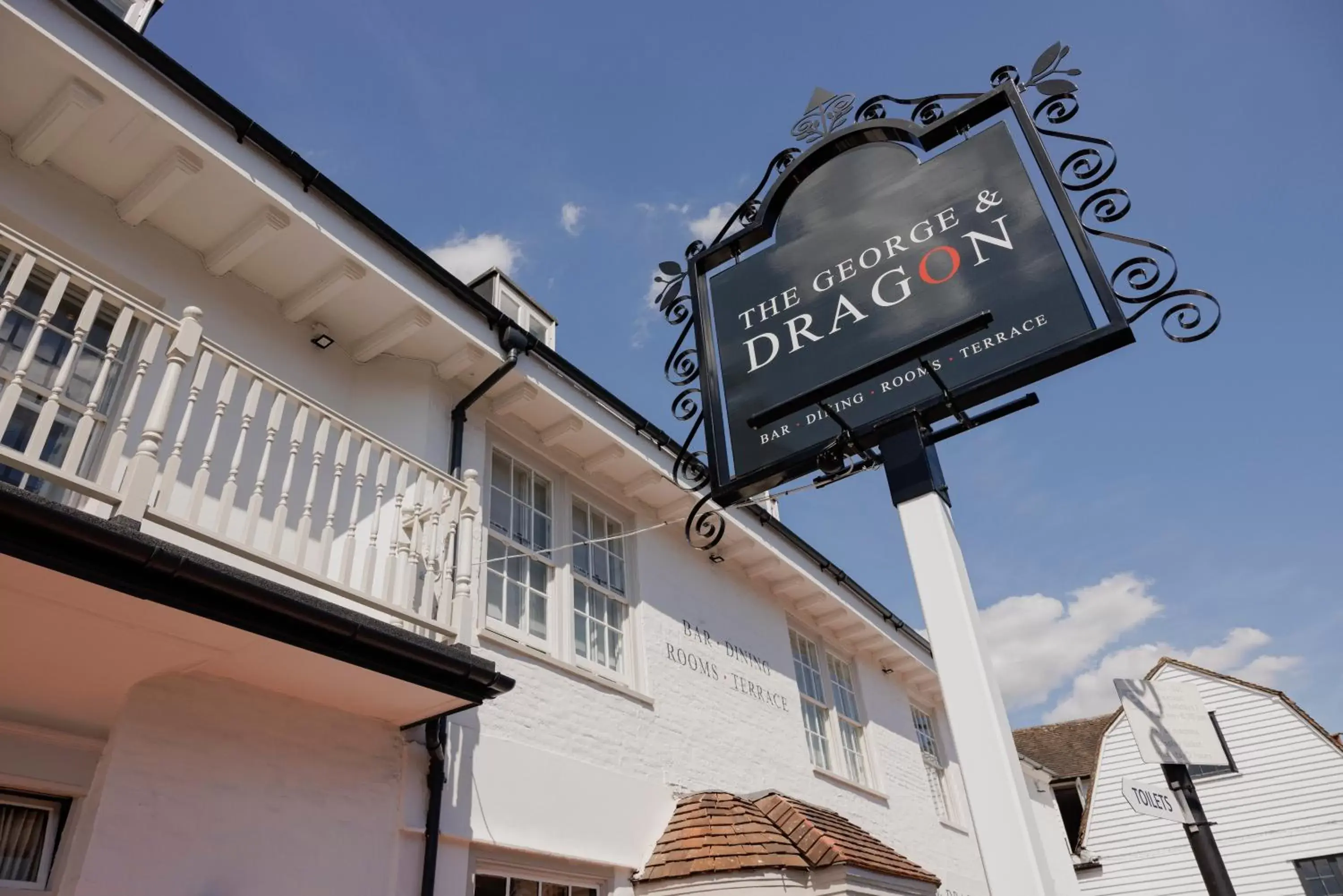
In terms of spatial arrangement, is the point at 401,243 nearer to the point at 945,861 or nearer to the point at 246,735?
the point at 246,735

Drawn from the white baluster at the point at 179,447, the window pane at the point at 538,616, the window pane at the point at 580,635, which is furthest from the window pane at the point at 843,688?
the white baluster at the point at 179,447

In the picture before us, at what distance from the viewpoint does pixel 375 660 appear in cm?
493

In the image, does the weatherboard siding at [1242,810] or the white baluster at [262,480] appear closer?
the white baluster at [262,480]

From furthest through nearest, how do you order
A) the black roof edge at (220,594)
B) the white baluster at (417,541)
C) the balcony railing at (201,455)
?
the white baluster at (417,541) < the balcony railing at (201,455) < the black roof edge at (220,594)

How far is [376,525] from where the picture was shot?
5.44m

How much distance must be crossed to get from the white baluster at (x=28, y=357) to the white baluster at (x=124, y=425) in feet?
0.90

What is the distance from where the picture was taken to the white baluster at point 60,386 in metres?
3.77

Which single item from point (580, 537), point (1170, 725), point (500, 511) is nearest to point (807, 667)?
point (580, 537)

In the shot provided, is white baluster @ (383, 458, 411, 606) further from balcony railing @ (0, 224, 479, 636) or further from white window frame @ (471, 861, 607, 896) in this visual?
white window frame @ (471, 861, 607, 896)

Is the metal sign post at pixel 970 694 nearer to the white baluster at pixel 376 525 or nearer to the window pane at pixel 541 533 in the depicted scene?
the white baluster at pixel 376 525

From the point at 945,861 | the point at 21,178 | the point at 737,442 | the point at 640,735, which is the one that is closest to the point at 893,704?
the point at 945,861

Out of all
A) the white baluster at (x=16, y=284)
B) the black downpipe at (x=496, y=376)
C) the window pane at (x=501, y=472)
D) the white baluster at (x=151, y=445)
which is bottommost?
the white baluster at (x=151, y=445)

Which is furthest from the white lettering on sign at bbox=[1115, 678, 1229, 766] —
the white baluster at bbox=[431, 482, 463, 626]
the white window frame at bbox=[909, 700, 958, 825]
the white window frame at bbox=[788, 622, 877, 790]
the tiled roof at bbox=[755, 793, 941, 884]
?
the white window frame at bbox=[909, 700, 958, 825]

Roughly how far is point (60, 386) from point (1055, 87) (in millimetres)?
5206
